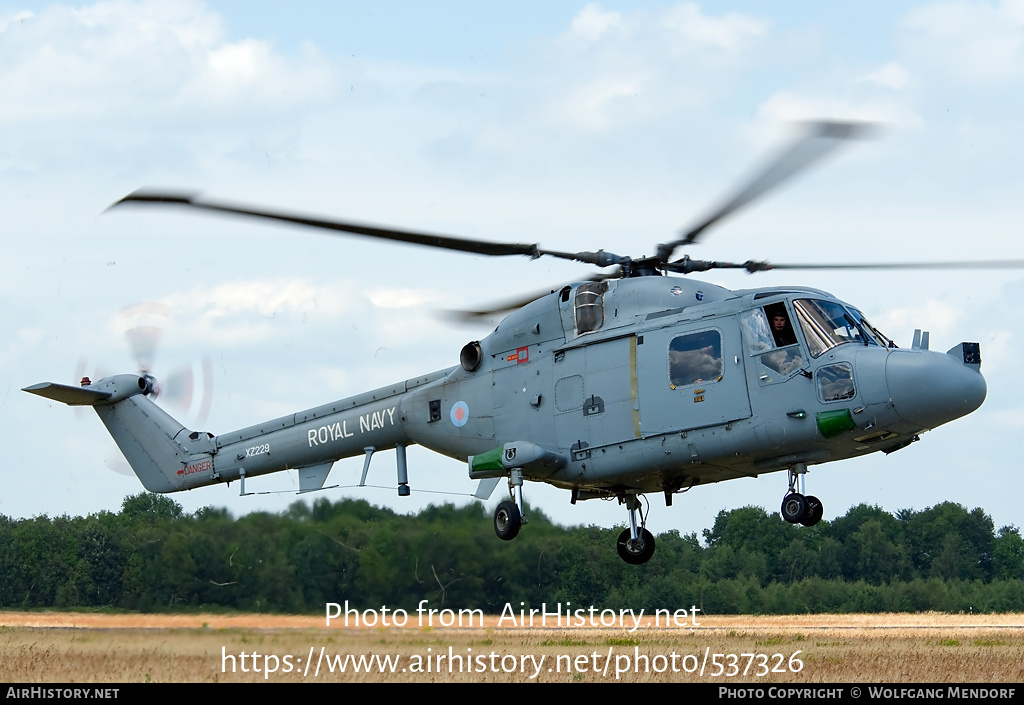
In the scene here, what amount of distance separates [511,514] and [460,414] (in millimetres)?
1761

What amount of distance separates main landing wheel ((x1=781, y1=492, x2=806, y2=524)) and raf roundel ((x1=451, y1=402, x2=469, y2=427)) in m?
4.92

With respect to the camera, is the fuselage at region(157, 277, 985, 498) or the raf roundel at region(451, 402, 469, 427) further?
the raf roundel at region(451, 402, 469, 427)

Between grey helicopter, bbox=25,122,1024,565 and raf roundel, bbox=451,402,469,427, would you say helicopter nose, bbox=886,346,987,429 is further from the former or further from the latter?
raf roundel, bbox=451,402,469,427

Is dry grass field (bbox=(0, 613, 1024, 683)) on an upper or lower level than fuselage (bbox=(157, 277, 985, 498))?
lower

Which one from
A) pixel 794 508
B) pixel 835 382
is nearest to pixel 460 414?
pixel 794 508

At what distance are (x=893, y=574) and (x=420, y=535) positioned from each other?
2375cm

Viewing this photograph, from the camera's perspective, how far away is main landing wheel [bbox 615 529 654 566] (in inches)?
712

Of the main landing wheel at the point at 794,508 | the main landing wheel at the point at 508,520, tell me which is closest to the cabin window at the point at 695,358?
the main landing wheel at the point at 794,508

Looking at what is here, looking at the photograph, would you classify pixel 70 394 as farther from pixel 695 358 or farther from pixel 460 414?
pixel 695 358

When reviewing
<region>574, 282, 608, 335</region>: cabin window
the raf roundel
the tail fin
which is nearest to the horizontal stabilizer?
the tail fin

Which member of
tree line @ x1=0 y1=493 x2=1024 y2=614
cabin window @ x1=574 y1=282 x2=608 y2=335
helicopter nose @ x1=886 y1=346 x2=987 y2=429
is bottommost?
tree line @ x1=0 y1=493 x2=1024 y2=614

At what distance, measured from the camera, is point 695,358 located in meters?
16.0

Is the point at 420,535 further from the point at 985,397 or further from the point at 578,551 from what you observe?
the point at 985,397
